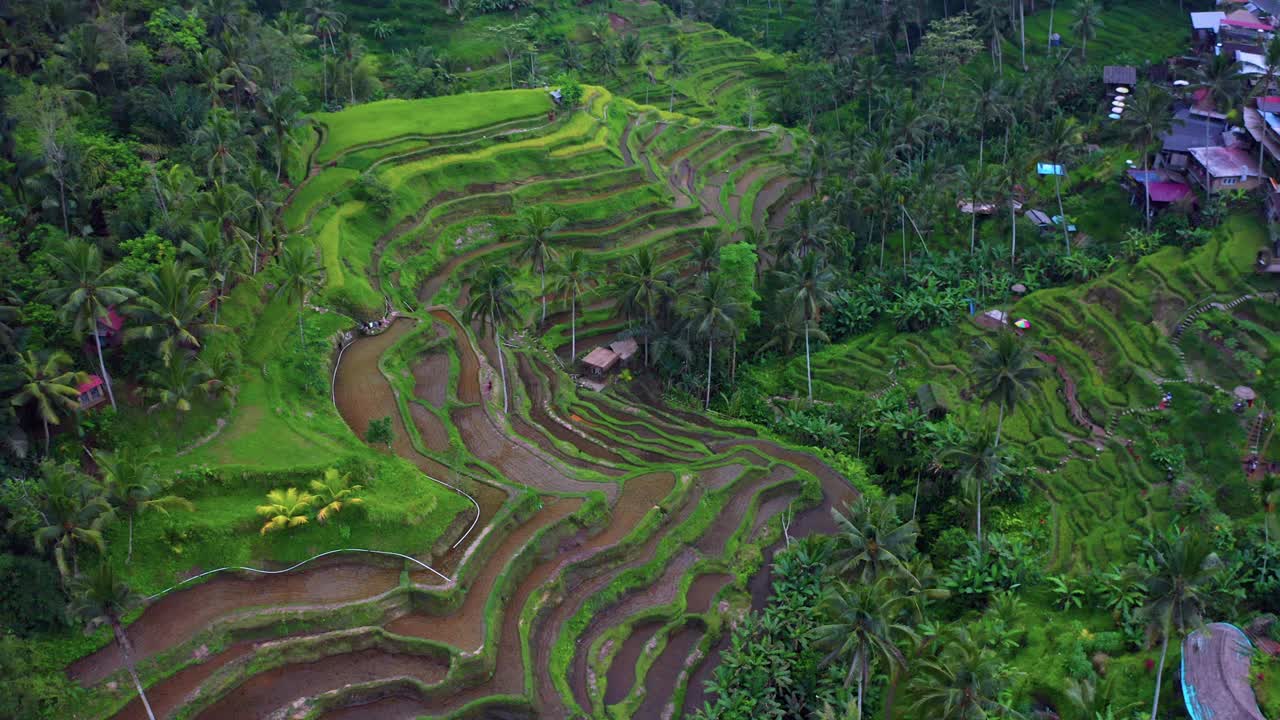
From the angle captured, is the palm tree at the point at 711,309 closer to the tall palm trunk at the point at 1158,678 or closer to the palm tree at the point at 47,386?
the tall palm trunk at the point at 1158,678

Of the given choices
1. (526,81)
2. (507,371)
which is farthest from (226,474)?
(526,81)

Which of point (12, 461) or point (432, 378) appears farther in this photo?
point (432, 378)

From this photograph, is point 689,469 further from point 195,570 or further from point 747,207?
point 747,207

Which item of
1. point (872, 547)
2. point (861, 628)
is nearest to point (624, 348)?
point (872, 547)

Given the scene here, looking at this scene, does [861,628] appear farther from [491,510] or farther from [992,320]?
[992,320]

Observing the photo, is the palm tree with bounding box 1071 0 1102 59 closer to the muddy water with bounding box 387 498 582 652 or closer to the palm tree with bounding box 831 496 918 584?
the palm tree with bounding box 831 496 918 584
